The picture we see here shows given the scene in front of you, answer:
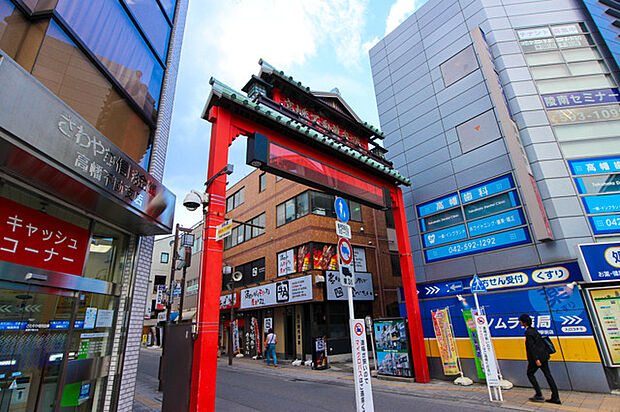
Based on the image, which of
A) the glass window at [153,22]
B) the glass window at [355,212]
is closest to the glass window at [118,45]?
the glass window at [153,22]

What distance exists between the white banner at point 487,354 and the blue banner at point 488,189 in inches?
190

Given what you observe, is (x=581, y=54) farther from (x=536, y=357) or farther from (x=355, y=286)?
(x=355, y=286)

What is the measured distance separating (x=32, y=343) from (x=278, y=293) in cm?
1571

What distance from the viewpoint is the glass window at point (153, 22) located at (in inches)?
281

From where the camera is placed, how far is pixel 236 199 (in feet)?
91.2

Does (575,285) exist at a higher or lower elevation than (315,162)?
lower

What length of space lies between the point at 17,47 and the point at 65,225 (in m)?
2.63

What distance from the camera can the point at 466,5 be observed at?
44.6 feet

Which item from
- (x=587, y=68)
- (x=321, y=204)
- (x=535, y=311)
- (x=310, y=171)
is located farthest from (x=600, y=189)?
(x=321, y=204)

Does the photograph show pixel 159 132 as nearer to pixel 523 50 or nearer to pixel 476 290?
pixel 476 290

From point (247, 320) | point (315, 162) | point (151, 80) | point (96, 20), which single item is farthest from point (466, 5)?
point (247, 320)

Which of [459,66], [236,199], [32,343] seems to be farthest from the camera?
[236,199]

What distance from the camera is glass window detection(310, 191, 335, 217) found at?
19.7 metres

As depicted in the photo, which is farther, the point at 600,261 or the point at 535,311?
the point at 535,311
